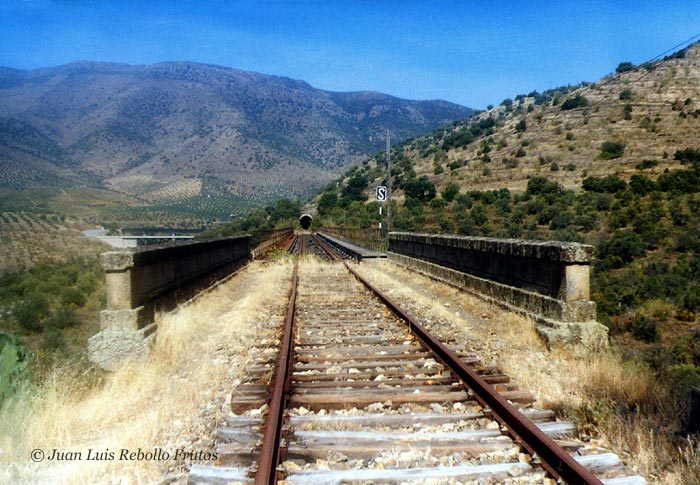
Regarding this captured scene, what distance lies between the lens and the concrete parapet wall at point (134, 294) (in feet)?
24.5

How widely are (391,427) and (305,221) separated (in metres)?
85.3

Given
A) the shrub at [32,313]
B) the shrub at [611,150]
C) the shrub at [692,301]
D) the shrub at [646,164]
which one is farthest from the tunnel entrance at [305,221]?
the shrub at [32,313]

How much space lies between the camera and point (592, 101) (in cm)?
8600

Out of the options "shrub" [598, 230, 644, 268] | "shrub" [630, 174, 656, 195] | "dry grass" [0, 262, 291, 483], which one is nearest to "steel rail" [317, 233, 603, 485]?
"dry grass" [0, 262, 291, 483]

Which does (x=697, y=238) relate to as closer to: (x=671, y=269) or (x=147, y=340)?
(x=671, y=269)

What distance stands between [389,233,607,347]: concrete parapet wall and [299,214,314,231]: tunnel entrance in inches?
2912

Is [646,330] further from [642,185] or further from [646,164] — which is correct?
[646,164]

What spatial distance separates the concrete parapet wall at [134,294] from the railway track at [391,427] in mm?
1722

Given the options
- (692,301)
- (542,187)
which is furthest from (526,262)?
(542,187)

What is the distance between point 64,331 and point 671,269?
25746 mm

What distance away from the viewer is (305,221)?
89.8 metres

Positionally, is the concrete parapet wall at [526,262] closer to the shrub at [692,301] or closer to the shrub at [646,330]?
the shrub at [646,330]

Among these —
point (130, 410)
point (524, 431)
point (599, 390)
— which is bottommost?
point (130, 410)

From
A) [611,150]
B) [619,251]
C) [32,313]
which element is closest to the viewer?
[32,313]
